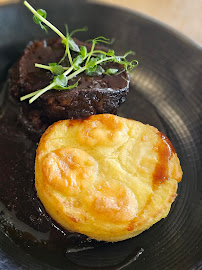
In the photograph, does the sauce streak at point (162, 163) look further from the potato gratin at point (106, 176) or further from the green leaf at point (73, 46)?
the green leaf at point (73, 46)

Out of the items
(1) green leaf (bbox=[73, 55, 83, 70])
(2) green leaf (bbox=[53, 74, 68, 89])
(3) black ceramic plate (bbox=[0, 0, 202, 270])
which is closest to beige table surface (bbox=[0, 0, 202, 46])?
(3) black ceramic plate (bbox=[0, 0, 202, 270])

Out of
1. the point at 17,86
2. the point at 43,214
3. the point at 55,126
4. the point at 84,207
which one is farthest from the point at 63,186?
the point at 17,86

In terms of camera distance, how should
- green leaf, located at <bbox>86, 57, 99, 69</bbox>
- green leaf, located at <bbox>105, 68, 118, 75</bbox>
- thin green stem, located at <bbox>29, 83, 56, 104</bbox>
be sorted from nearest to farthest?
thin green stem, located at <bbox>29, 83, 56, 104</bbox> → green leaf, located at <bbox>86, 57, 99, 69</bbox> → green leaf, located at <bbox>105, 68, 118, 75</bbox>

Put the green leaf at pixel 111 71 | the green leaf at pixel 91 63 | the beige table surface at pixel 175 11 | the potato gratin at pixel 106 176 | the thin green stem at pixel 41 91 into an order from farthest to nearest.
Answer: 1. the beige table surface at pixel 175 11
2. the green leaf at pixel 111 71
3. the green leaf at pixel 91 63
4. the thin green stem at pixel 41 91
5. the potato gratin at pixel 106 176

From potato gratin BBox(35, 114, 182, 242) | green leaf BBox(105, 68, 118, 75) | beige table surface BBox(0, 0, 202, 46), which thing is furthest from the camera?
beige table surface BBox(0, 0, 202, 46)

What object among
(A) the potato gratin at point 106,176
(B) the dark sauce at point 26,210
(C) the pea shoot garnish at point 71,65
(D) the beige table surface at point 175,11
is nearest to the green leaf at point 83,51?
(C) the pea shoot garnish at point 71,65

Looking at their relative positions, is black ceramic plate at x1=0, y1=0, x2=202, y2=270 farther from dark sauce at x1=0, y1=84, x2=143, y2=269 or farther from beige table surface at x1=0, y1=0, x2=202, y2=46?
beige table surface at x1=0, y1=0, x2=202, y2=46

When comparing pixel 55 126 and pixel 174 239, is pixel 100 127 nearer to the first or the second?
pixel 55 126

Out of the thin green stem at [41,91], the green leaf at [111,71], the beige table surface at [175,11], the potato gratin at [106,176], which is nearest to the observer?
the potato gratin at [106,176]
